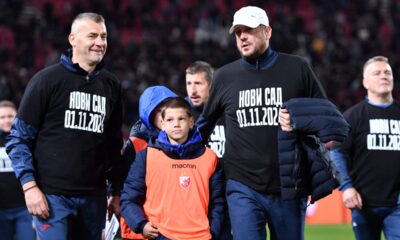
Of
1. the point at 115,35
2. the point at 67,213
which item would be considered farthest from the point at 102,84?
the point at 115,35

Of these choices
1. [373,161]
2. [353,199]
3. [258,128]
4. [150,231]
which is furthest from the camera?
[373,161]

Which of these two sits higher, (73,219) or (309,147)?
(309,147)

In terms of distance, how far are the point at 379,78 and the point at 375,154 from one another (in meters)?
0.71

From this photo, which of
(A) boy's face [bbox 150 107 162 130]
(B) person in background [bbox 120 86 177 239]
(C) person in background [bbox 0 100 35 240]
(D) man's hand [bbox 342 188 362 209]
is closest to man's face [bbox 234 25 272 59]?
(B) person in background [bbox 120 86 177 239]

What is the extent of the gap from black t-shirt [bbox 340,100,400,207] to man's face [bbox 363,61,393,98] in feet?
0.54

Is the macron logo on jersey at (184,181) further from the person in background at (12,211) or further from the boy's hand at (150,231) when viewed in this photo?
the person in background at (12,211)

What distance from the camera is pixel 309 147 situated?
5.86 metres

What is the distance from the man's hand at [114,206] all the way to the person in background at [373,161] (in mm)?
2314

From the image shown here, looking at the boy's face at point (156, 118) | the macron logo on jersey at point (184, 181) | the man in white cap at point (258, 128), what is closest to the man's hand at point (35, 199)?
the macron logo on jersey at point (184, 181)

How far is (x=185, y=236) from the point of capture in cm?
570

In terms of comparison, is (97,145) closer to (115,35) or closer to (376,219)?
(376,219)

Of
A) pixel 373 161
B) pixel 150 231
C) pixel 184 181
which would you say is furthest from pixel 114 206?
pixel 373 161

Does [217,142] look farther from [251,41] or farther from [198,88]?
[251,41]

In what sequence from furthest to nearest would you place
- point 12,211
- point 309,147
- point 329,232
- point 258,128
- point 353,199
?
point 329,232, point 12,211, point 353,199, point 258,128, point 309,147
